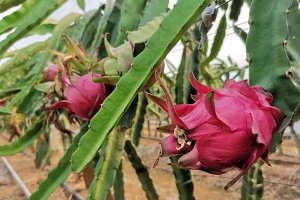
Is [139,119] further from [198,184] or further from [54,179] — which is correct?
[198,184]

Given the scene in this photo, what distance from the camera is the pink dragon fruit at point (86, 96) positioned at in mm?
717

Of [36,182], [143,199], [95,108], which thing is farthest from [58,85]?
[36,182]

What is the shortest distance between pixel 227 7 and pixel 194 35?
0.19m

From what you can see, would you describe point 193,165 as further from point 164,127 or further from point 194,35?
point 194,35

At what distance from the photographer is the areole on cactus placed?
0.38m

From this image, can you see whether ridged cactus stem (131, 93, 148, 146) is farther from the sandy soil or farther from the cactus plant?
the sandy soil

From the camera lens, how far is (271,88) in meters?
0.45

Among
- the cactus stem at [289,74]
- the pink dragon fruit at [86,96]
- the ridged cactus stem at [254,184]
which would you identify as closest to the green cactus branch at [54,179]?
the pink dragon fruit at [86,96]

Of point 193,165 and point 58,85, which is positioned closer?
point 193,165

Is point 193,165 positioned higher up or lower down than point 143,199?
higher up

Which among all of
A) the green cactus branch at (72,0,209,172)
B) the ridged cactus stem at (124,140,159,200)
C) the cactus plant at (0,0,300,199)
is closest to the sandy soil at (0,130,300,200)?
the ridged cactus stem at (124,140,159,200)

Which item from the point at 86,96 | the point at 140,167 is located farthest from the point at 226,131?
the point at 140,167

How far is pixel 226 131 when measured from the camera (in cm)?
39

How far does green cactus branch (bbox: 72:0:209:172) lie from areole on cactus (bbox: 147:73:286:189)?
14cm
